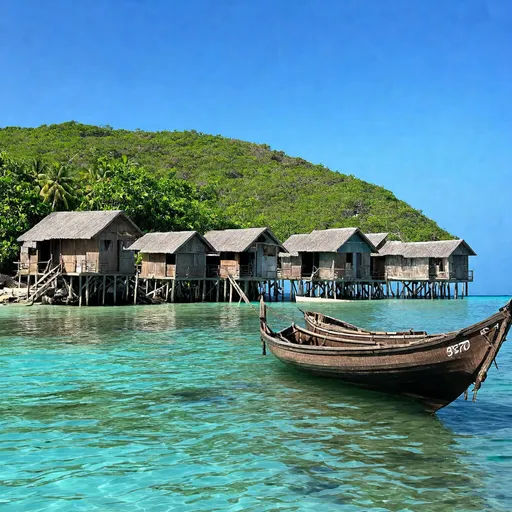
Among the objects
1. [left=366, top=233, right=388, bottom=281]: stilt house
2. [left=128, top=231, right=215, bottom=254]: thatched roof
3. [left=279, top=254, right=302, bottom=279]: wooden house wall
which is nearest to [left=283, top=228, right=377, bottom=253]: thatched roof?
[left=279, top=254, right=302, bottom=279]: wooden house wall

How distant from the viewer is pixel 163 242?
35062 millimetres

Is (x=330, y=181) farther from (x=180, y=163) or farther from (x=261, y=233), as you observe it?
(x=261, y=233)

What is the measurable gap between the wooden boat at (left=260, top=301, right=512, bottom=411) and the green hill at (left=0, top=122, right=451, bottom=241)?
40571mm

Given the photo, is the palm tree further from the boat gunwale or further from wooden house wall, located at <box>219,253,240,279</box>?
the boat gunwale

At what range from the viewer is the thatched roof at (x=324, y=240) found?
4141cm

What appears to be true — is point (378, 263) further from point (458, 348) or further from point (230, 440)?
point (230, 440)

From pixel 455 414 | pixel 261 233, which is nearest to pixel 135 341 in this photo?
pixel 455 414

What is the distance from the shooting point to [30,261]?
112 feet

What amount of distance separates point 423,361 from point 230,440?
343 centimetres

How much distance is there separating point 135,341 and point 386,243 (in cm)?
3509

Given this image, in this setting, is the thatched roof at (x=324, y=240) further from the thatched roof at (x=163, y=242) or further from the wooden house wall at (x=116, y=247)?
the wooden house wall at (x=116, y=247)

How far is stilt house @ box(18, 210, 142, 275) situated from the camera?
31797mm

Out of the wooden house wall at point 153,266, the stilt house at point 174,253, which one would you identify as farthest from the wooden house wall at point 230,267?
the wooden house wall at point 153,266

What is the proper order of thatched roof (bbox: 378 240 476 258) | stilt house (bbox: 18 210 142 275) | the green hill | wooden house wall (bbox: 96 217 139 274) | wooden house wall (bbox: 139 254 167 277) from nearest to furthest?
stilt house (bbox: 18 210 142 275)
wooden house wall (bbox: 96 217 139 274)
wooden house wall (bbox: 139 254 167 277)
thatched roof (bbox: 378 240 476 258)
the green hill
